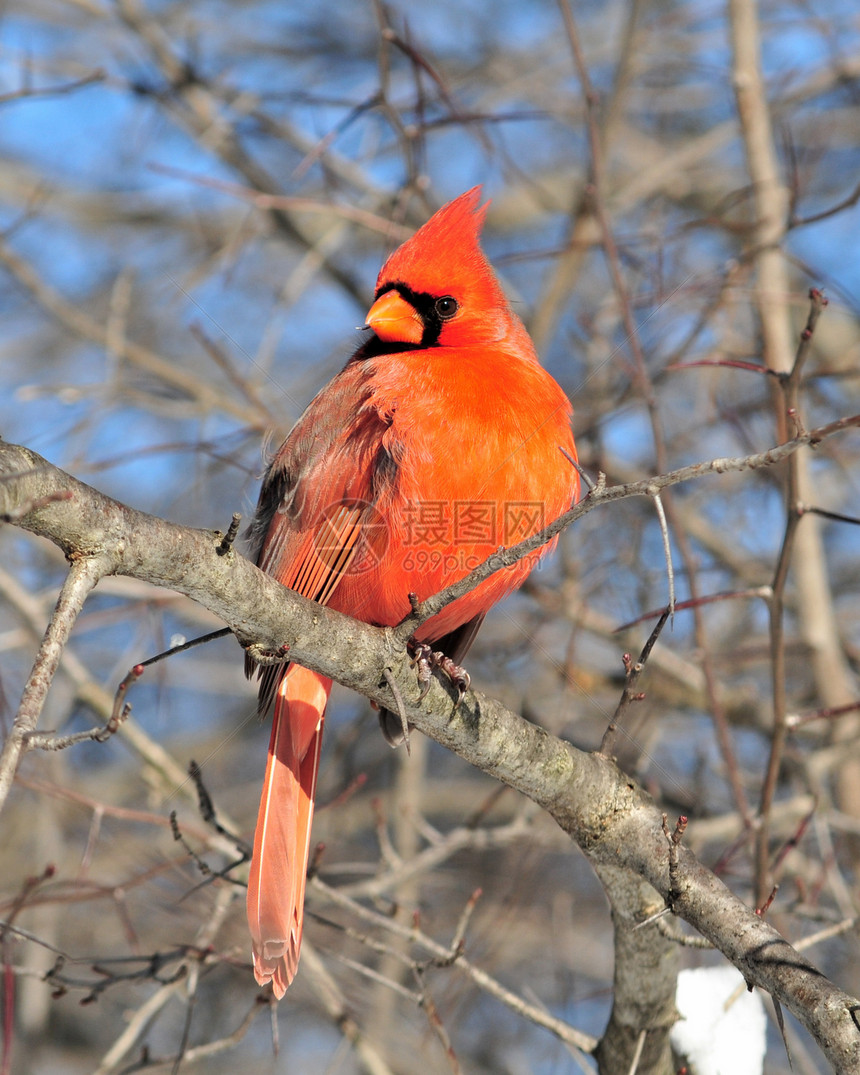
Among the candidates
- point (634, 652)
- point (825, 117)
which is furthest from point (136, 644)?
point (825, 117)

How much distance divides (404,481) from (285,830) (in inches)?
34.3

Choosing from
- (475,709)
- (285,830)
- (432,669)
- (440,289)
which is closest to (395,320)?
(440,289)

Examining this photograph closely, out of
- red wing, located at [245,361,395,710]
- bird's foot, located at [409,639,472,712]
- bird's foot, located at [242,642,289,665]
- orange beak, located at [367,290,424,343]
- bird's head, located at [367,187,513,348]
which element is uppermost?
bird's head, located at [367,187,513,348]

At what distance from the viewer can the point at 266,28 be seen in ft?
20.0

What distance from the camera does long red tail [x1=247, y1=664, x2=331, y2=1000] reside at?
7.56 feet

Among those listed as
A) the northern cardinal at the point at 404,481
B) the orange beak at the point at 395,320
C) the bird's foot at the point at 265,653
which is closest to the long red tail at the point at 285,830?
the northern cardinal at the point at 404,481

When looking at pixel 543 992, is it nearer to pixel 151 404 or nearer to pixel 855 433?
pixel 855 433

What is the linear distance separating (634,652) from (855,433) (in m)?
1.19

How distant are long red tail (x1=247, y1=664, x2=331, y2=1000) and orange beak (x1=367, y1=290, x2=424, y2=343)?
86cm

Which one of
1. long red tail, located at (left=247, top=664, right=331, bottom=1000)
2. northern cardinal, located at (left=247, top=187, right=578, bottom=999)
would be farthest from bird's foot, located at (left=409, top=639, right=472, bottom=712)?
long red tail, located at (left=247, top=664, right=331, bottom=1000)

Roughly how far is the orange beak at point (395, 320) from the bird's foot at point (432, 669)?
34.3 inches

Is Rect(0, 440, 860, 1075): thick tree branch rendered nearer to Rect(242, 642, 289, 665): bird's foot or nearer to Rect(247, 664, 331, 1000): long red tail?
Rect(242, 642, 289, 665): bird's foot

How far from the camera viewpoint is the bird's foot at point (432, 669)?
6.64 feet

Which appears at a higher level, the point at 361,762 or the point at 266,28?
the point at 266,28
